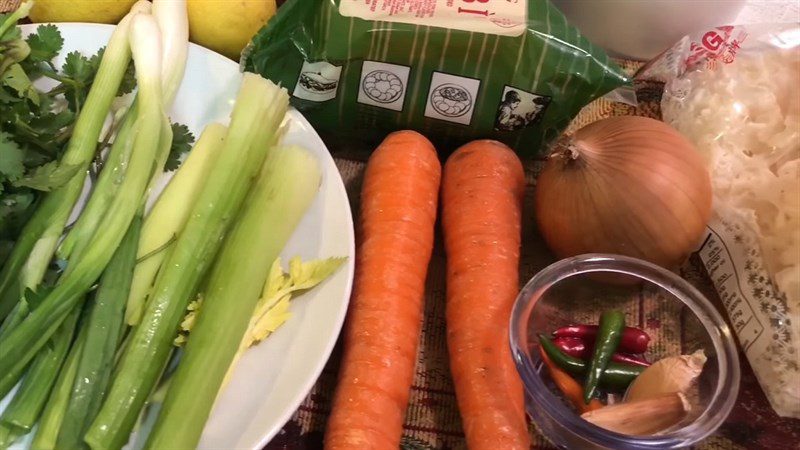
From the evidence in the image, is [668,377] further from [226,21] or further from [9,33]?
[9,33]

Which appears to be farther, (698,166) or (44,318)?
(698,166)

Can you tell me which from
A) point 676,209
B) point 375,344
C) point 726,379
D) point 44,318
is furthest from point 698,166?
point 44,318

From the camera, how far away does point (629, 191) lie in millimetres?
758

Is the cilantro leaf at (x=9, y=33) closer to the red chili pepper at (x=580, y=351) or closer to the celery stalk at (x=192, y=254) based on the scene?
the celery stalk at (x=192, y=254)

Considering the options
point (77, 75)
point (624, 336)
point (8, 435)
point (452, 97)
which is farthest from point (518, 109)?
point (8, 435)

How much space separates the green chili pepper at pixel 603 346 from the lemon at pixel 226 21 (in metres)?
0.56

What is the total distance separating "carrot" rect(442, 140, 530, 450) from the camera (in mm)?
727

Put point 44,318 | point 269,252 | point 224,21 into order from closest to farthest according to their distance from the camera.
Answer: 1. point 44,318
2. point 269,252
3. point 224,21

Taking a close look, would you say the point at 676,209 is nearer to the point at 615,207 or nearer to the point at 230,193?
the point at 615,207

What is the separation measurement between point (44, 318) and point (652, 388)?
563 millimetres

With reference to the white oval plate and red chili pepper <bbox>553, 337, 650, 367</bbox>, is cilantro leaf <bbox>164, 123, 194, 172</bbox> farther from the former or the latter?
red chili pepper <bbox>553, 337, 650, 367</bbox>

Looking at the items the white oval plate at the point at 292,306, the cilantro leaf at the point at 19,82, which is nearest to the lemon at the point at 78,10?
the white oval plate at the point at 292,306

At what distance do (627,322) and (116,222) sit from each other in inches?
21.8

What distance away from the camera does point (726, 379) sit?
2.28 ft
